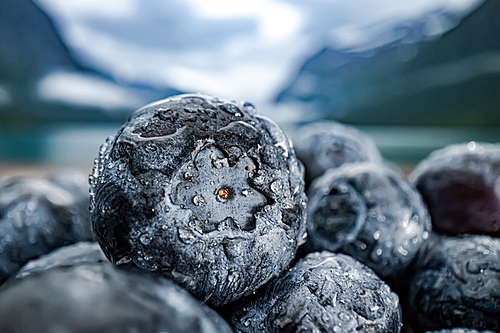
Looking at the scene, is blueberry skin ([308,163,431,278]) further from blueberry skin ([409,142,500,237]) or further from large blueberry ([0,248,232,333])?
large blueberry ([0,248,232,333])

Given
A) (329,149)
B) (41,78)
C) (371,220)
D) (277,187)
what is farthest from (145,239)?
(41,78)

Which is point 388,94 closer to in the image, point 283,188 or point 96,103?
point 96,103

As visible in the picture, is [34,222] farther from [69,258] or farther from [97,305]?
[97,305]

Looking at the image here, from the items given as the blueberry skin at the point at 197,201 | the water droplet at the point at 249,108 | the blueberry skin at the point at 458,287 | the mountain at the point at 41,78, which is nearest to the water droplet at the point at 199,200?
the blueberry skin at the point at 197,201

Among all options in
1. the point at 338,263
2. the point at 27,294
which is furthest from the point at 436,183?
the point at 27,294

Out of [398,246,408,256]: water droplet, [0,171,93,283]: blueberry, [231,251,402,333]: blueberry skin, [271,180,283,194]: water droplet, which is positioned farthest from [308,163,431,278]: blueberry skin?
[0,171,93,283]: blueberry

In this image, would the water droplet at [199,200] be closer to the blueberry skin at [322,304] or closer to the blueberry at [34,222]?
the blueberry skin at [322,304]
